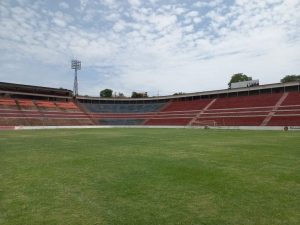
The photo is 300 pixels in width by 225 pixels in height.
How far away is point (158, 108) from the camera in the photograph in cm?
9188

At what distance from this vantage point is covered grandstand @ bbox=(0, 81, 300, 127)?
60.3 metres

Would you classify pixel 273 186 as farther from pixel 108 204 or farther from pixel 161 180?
pixel 108 204

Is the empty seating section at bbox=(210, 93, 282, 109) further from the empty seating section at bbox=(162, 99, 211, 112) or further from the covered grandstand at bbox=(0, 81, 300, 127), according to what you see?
the empty seating section at bbox=(162, 99, 211, 112)

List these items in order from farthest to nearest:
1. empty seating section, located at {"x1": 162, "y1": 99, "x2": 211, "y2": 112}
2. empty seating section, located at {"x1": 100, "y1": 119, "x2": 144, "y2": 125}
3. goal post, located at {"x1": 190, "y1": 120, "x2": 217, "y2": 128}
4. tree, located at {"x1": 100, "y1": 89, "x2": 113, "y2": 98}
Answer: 1. tree, located at {"x1": 100, "y1": 89, "x2": 113, "y2": 98}
2. empty seating section, located at {"x1": 100, "y1": 119, "x2": 144, "y2": 125}
3. empty seating section, located at {"x1": 162, "y1": 99, "x2": 211, "y2": 112}
4. goal post, located at {"x1": 190, "y1": 120, "x2": 217, "y2": 128}

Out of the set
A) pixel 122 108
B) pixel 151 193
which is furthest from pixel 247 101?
pixel 151 193

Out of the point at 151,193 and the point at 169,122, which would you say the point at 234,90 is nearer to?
the point at 169,122

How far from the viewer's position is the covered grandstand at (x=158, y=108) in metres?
60.3

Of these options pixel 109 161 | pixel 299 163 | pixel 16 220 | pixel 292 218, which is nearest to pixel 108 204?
pixel 16 220

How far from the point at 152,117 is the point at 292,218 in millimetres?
80037

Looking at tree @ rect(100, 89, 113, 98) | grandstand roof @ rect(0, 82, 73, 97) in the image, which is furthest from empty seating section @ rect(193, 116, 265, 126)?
tree @ rect(100, 89, 113, 98)

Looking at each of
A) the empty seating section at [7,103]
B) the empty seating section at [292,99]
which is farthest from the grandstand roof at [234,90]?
the empty seating section at [7,103]

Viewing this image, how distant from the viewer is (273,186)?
8.69m

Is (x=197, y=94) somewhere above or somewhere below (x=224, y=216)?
above

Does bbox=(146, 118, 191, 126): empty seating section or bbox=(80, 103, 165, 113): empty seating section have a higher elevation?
bbox=(80, 103, 165, 113): empty seating section
